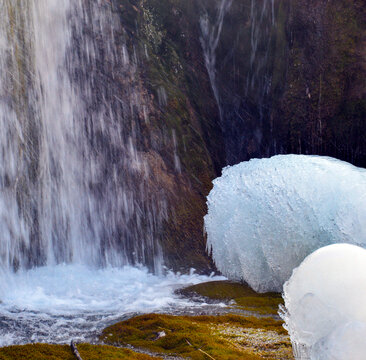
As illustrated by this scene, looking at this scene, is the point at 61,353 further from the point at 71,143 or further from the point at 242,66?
the point at 242,66

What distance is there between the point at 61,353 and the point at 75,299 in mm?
2335

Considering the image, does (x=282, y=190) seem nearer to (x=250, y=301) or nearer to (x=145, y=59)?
(x=250, y=301)

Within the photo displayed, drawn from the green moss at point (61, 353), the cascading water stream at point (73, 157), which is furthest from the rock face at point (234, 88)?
the green moss at point (61, 353)

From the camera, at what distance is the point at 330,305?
2.95m

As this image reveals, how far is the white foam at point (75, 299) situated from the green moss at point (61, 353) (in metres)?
0.57

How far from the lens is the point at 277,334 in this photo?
5.00m

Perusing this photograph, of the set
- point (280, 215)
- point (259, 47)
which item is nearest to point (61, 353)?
point (280, 215)

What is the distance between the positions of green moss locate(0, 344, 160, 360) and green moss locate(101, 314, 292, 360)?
358 mm

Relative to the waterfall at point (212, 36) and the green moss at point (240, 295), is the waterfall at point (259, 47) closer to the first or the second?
the waterfall at point (212, 36)

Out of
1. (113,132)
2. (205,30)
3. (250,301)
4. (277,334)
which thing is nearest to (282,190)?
(250,301)

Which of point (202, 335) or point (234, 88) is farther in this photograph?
point (234, 88)

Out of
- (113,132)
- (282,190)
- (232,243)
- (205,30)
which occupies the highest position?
(205,30)

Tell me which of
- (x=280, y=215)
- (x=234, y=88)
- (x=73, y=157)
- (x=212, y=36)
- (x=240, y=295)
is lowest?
(x=240, y=295)

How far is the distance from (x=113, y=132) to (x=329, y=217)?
3.94 m
